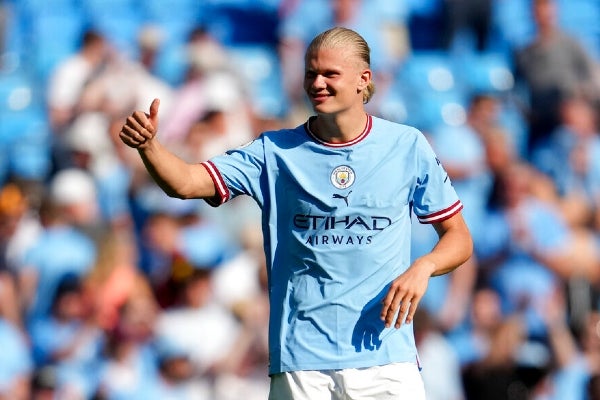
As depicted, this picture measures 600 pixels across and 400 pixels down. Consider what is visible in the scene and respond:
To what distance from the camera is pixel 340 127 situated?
4.88 metres

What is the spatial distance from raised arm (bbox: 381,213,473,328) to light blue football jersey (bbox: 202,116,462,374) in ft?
0.42

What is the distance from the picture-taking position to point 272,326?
485cm

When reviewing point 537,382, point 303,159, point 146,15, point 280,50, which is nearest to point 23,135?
point 146,15

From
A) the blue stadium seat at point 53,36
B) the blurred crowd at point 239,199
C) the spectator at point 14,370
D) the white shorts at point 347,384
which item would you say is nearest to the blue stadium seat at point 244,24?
the blurred crowd at point 239,199

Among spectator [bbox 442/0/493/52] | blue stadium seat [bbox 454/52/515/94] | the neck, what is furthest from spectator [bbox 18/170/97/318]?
the neck

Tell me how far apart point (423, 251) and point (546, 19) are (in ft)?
9.71

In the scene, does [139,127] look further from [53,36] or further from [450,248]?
[53,36]

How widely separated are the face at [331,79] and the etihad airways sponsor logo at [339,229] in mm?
425

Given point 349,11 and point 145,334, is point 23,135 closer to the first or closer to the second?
point 145,334

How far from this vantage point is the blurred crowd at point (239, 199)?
923 cm

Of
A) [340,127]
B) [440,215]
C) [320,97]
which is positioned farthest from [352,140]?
[440,215]

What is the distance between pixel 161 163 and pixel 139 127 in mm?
200

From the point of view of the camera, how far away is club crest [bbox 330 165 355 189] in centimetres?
484

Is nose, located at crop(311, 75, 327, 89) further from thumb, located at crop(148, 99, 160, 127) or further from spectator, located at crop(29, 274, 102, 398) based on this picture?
spectator, located at crop(29, 274, 102, 398)
